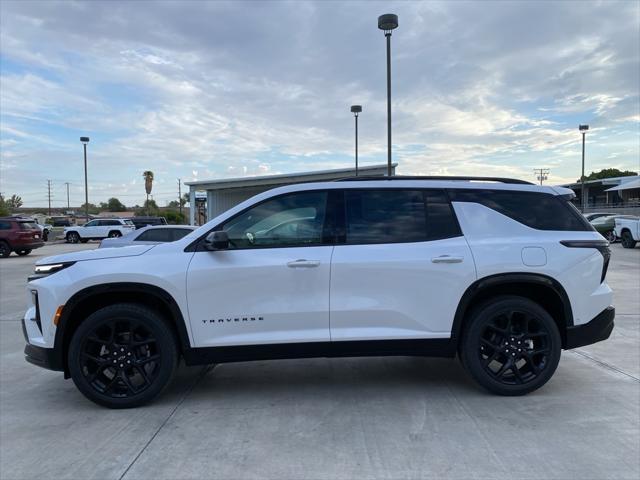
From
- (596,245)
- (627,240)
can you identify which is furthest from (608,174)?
(596,245)

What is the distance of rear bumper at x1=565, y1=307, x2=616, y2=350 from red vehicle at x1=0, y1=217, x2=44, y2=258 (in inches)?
862

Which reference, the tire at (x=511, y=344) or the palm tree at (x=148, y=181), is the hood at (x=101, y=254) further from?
the palm tree at (x=148, y=181)

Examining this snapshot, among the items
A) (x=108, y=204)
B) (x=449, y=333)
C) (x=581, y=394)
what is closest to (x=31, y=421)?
(x=449, y=333)

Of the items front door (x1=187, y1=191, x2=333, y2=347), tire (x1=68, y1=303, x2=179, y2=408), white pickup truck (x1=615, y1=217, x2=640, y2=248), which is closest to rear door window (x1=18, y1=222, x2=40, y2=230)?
tire (x1=68, y1=303, x2=179, y2=408)

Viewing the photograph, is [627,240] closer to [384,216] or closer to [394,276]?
[384,216]

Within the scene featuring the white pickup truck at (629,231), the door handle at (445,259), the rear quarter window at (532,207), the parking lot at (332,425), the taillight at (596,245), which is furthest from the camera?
the white pickup truck at (629,231)

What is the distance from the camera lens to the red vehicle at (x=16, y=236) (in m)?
20.4

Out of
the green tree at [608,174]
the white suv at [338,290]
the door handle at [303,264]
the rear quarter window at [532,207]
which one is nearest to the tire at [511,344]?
the white suv at [338,290]

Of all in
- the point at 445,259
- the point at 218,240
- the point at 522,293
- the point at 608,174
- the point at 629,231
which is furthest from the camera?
the point at 608,174

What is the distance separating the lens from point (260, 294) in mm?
3930

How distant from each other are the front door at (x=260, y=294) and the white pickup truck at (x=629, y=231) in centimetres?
2112

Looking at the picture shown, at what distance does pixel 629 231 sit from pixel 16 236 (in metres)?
25.6

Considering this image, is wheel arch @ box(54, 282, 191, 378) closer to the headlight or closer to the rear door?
the headlight

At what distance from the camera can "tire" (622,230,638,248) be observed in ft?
69.1
